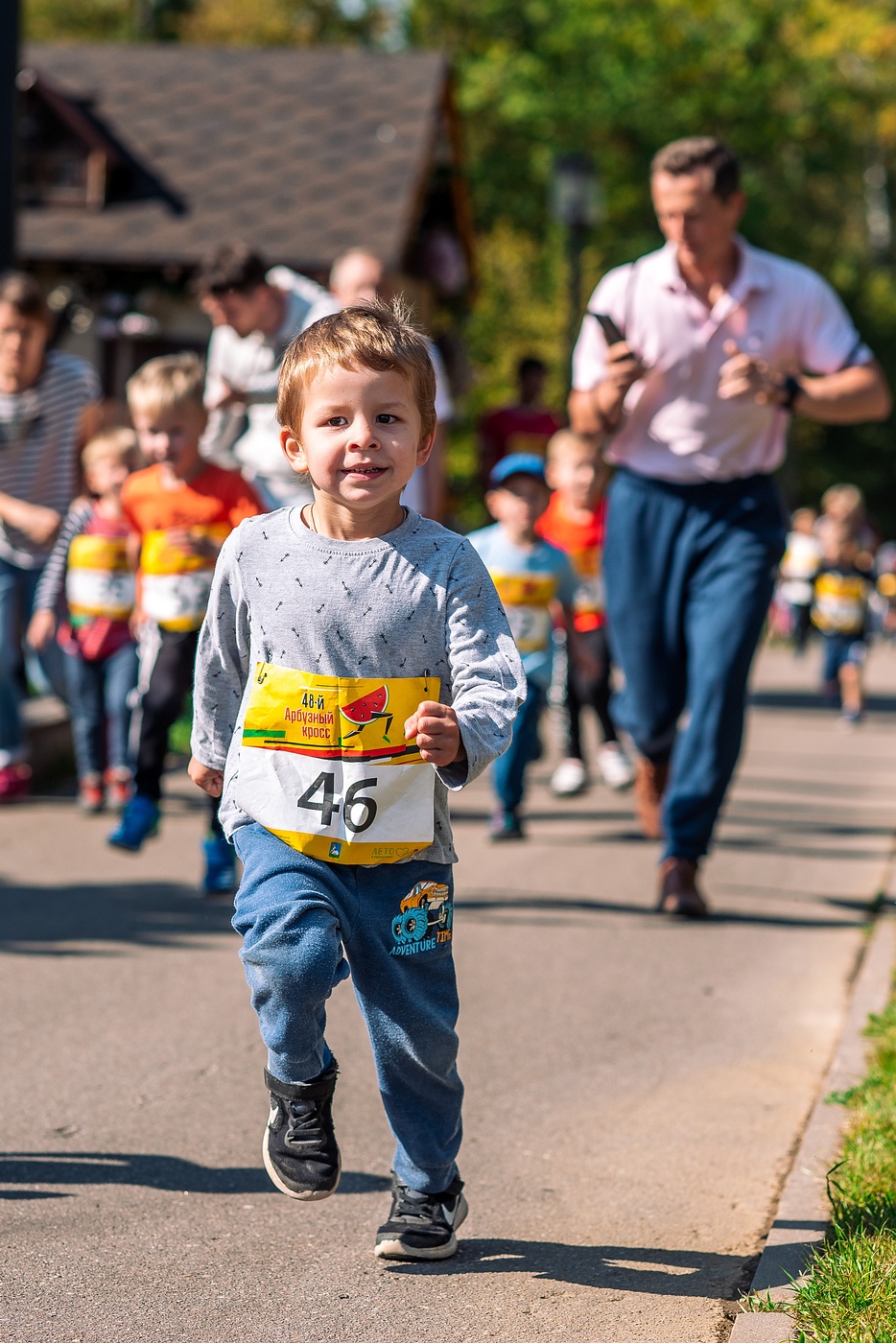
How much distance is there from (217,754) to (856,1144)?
166cm

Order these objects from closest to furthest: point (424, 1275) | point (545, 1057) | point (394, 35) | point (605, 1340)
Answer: point (605, 1340), point (424, 1275), point (545, 1057), point (394, 35)

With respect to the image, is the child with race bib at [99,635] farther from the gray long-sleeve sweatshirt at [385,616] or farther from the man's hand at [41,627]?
the gray long-sleeve sweatshirt at [385,616]

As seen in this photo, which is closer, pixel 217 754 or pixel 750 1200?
pixel 217 754

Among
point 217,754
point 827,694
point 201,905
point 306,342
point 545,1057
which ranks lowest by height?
point 827,694

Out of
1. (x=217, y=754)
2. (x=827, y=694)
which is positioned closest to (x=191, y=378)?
(x=217, y=754)

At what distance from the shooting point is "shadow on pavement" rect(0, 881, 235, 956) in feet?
20.2

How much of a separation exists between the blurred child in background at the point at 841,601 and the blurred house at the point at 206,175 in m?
5.61

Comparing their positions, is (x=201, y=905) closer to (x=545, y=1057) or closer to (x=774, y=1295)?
(x=545, y=1057)

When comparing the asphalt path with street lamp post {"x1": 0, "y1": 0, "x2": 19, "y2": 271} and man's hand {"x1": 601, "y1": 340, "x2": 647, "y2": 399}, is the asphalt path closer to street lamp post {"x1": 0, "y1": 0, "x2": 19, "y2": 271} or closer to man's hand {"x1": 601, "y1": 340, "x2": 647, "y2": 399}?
man's hand {"x1": 601, "y1": 340, "x2": 647, "y2": 399}

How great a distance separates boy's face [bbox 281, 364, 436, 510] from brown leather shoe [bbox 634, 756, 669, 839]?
12.8 feet

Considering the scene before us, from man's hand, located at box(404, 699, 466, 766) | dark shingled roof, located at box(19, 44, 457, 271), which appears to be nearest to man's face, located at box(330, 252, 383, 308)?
man's hand, located at box(404, 699, 466, 766)

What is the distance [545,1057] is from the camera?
5031mm

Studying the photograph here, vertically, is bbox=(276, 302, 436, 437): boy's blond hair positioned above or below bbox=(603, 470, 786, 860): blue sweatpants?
above

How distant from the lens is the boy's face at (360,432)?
10.7ft
